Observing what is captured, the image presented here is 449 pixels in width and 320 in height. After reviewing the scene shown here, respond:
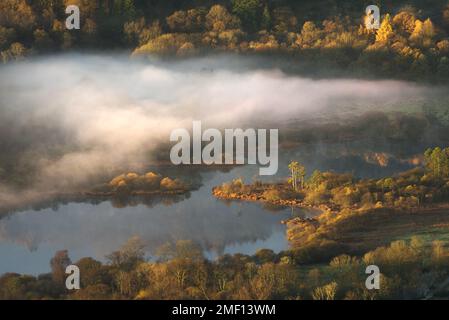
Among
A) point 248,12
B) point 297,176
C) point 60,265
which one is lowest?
point 60,265

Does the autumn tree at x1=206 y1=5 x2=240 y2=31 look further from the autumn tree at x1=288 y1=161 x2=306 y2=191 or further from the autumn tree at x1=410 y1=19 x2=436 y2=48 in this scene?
the autumn tree at x1=288 y1=161 x2=306 y2=191

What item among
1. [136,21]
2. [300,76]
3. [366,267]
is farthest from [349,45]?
[366,267]

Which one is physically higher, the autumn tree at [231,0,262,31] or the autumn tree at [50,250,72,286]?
the autumn tree at [231,0,262,31]

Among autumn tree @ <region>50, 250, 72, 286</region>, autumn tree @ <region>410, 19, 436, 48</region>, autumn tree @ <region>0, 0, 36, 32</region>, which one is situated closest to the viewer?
autumn tree @ <region>50, 250, 72, 286</region>

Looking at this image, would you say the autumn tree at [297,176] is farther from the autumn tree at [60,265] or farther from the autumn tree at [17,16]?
the autumn tree at [17,16]

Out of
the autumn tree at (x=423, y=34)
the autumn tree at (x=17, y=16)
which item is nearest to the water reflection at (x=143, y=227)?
the autumn tree at (x=17, y=16)

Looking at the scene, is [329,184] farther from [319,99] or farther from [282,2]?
[282,2]

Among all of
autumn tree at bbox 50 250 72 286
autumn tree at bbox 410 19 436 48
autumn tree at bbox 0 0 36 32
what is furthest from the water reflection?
autumn tree at bbox 410 19 436 48

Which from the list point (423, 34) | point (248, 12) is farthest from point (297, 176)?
point (423, 34)

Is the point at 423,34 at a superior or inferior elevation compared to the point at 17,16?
superior

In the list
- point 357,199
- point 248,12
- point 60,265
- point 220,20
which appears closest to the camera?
point 60,265

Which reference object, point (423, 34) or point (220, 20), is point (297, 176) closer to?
point (220, 20)
